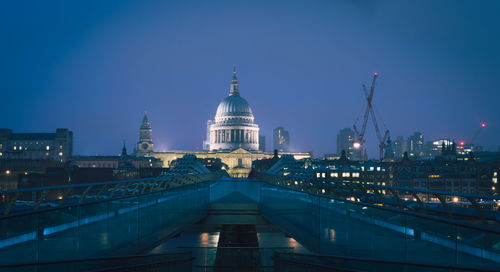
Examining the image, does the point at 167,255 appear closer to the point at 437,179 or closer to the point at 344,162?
the point at 437,179

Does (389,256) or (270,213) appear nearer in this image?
(389,256)

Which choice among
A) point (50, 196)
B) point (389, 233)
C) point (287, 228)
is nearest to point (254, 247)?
point (389, 233)

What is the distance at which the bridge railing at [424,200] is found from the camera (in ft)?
25.9

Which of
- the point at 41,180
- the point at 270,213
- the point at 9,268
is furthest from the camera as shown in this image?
the point at 41,180

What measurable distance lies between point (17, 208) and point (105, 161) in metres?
192

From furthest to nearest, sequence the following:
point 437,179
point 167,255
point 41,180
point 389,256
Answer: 1. point 437,179
2. point 41,180
3. point 167,255
4. point 389,256

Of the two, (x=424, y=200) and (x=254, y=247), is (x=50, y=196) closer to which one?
(x=254, y=247)

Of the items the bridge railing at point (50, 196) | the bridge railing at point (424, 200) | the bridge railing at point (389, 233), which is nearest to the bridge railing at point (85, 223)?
the bridge railing at point (50, 196)

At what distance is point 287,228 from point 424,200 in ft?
16.1

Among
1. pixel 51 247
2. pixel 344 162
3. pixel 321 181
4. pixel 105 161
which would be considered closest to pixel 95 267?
pixel 51 247

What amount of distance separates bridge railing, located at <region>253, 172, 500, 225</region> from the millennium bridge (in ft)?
0.09

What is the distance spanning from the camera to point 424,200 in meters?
11.1

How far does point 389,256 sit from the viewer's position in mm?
7617

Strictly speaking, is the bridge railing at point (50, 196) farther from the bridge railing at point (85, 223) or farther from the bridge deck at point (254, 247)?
the bridge deck at point (254, 247)
